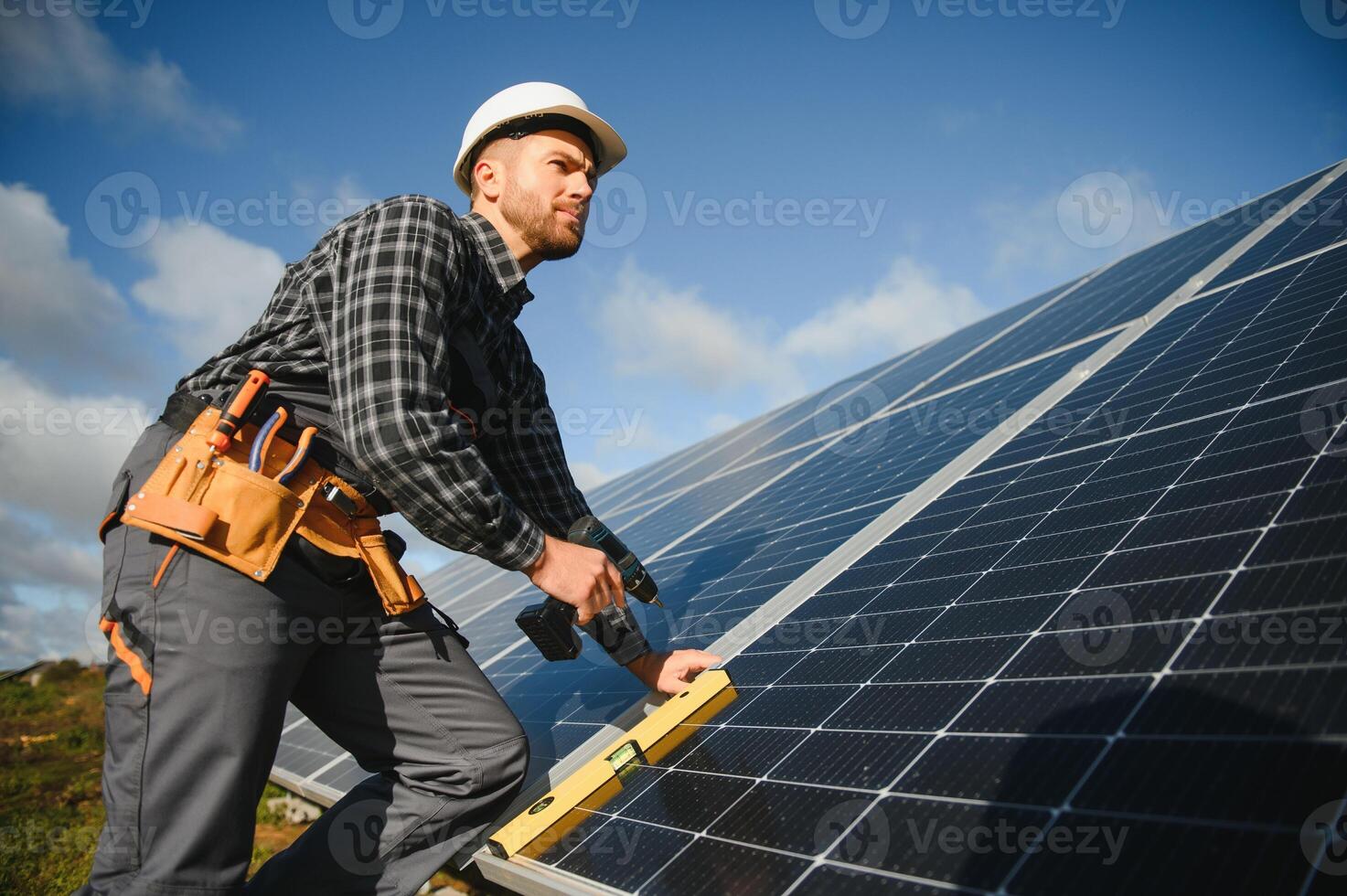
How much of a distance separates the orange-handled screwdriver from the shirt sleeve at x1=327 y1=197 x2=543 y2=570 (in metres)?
0.25

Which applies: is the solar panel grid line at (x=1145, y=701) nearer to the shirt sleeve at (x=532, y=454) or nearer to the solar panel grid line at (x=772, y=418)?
the shirt sleeve at (x=532, y=454)

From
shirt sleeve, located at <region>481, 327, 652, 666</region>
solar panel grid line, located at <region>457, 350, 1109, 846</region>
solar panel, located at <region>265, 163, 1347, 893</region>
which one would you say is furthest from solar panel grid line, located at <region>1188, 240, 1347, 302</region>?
solar panel grid line, located at <region>457, 350, 1109, 846</region>

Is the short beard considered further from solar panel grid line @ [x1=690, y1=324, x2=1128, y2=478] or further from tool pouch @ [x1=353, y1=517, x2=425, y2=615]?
solar panel grid line @ [x1=690, y1=324, x2=1128, y2=478]

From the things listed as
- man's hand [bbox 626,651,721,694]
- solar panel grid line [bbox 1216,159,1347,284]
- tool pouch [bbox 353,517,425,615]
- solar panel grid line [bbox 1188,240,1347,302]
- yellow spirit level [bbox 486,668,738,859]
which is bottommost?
yellow spirit level [bbox 486,668,738,859]

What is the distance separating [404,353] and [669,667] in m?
1.98

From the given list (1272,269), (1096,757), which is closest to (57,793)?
(1096,757)

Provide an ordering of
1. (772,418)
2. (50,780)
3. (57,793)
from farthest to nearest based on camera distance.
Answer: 1. (772,418)
2. (50,780)
3. (57,793)

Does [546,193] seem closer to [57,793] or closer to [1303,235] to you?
[1303,235]

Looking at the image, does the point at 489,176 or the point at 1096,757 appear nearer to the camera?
the point at 1096,757

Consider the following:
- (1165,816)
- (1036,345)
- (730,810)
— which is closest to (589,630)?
(730,810)

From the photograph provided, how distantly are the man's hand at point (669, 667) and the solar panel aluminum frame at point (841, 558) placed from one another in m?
0.11

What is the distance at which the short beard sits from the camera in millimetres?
3154

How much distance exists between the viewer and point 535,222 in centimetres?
316

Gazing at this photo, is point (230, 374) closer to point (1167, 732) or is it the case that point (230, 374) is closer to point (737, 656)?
point (737, 656)
